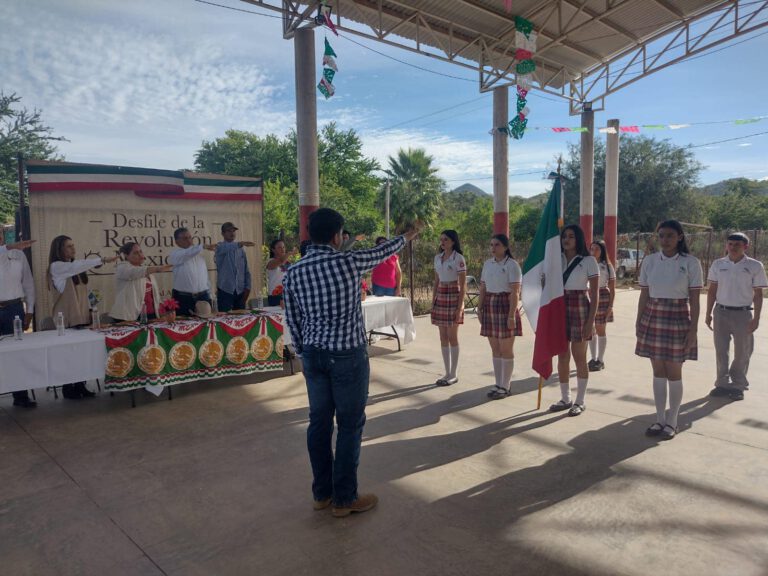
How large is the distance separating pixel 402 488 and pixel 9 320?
13.5 feet

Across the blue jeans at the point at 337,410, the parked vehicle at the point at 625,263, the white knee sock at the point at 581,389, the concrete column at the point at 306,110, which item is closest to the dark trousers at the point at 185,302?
the concrete column at the point at 306,110

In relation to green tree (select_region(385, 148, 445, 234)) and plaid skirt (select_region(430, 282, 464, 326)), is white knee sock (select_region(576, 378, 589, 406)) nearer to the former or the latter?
plaid skirt (select_region(430, 282, 464, 326))

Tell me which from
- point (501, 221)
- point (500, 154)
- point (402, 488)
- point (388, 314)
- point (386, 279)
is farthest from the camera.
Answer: point (501, 221)

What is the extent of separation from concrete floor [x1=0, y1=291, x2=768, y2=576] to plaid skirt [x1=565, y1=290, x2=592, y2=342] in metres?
0.67

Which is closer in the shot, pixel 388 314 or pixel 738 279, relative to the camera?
pixel 738 279

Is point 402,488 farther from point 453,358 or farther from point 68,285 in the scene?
point 68,285

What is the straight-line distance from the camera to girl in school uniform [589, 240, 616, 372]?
220 inches

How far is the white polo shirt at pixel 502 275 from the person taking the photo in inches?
181

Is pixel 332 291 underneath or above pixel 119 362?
above

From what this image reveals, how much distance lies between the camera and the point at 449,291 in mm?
5102

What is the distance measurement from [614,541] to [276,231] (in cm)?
1776

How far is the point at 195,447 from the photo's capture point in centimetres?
374

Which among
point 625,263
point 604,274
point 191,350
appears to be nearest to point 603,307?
point 604,274

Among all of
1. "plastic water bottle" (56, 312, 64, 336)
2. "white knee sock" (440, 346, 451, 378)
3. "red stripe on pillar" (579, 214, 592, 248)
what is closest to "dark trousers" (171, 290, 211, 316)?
"plastic water bottle" (56, 312, 64, 336)
